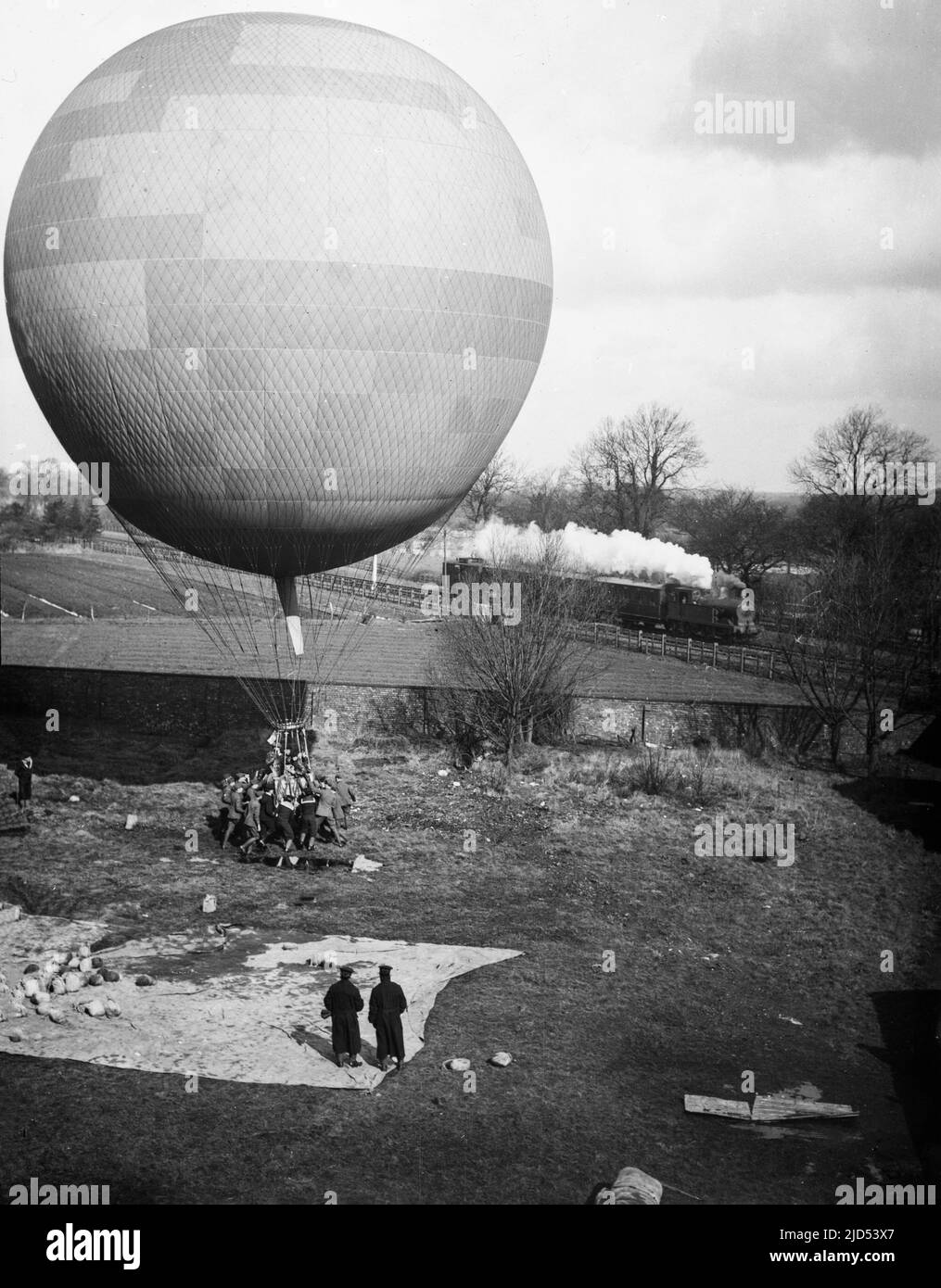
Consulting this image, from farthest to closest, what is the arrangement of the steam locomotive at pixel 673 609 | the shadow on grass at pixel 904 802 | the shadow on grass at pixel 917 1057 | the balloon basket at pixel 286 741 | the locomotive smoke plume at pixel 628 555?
the locomotive smoke plume at pixel 628 555 < the steam locomotive at pixel 673 609 < the shadow on grass at pixel 904 802 < the balloon basket at pixel 286 741 < the shadow on grass at pixel 917 1057

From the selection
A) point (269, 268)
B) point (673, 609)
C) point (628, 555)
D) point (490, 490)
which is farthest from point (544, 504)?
point (269, 268)

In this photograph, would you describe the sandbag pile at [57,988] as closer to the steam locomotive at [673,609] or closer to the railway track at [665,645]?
the railway track at [665,645]

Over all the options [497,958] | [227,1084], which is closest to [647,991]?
[497,958]

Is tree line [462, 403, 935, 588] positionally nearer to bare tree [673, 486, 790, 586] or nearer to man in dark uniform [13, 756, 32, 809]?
bare tree [673, 486, 790, 586]

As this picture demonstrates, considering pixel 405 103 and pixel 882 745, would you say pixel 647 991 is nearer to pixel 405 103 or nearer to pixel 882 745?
pixel 405 103

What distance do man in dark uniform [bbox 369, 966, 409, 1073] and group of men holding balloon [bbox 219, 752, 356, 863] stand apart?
23.5ft

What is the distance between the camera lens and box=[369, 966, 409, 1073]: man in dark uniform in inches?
480

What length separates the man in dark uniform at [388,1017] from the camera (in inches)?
480

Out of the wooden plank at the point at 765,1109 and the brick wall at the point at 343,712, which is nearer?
the wooden plank at the point at 765,1109

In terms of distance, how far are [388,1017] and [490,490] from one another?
68.9 metres

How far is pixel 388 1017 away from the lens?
12219 millimetres

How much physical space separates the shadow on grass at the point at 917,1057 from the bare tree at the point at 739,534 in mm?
46894

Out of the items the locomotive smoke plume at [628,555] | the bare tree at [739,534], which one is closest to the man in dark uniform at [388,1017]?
the locomotive smoke plume at [628,555]

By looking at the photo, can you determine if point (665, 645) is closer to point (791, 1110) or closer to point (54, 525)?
point (791, 1110)
